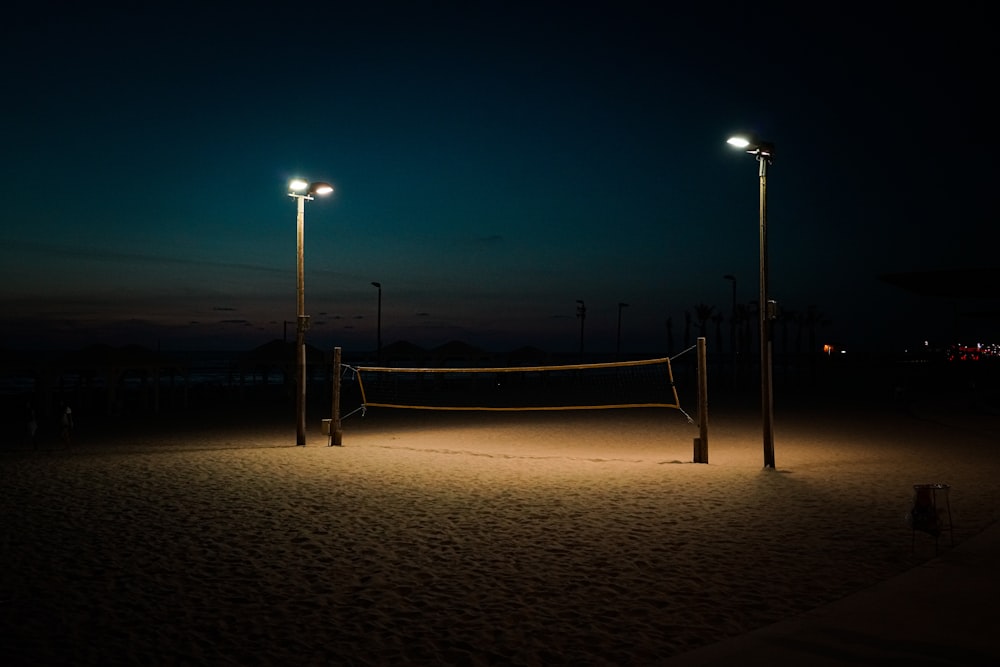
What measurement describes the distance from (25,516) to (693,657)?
7.76m

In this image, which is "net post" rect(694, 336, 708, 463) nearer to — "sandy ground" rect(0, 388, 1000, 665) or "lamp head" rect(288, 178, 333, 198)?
"sandy ground" rect(0, 388, 1000, 665)

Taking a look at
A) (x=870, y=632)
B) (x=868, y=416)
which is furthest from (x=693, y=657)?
(x=868, y=416)

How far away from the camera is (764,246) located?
11.7 meters

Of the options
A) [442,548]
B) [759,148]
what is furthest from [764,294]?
[442,548]

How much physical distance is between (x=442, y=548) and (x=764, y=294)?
281 inches

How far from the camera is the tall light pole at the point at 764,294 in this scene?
1135cm

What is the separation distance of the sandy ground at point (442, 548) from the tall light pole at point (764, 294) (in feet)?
2.21

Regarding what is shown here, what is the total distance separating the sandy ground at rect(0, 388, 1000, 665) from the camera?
15.4 ft

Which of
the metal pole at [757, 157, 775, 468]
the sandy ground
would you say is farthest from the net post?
the metal pole at [757, 157, 775, 468]

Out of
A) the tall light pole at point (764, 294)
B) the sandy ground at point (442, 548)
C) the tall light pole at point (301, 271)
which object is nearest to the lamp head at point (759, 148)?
the tall light pole at point (764, 294)

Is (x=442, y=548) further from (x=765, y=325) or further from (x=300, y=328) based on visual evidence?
(x=300, y=328)

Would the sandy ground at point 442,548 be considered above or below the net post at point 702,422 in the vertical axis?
below

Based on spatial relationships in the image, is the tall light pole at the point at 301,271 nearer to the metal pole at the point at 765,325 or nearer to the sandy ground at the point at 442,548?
the sandy ground at the point at 442,548

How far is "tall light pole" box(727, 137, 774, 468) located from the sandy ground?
2.21 ft
